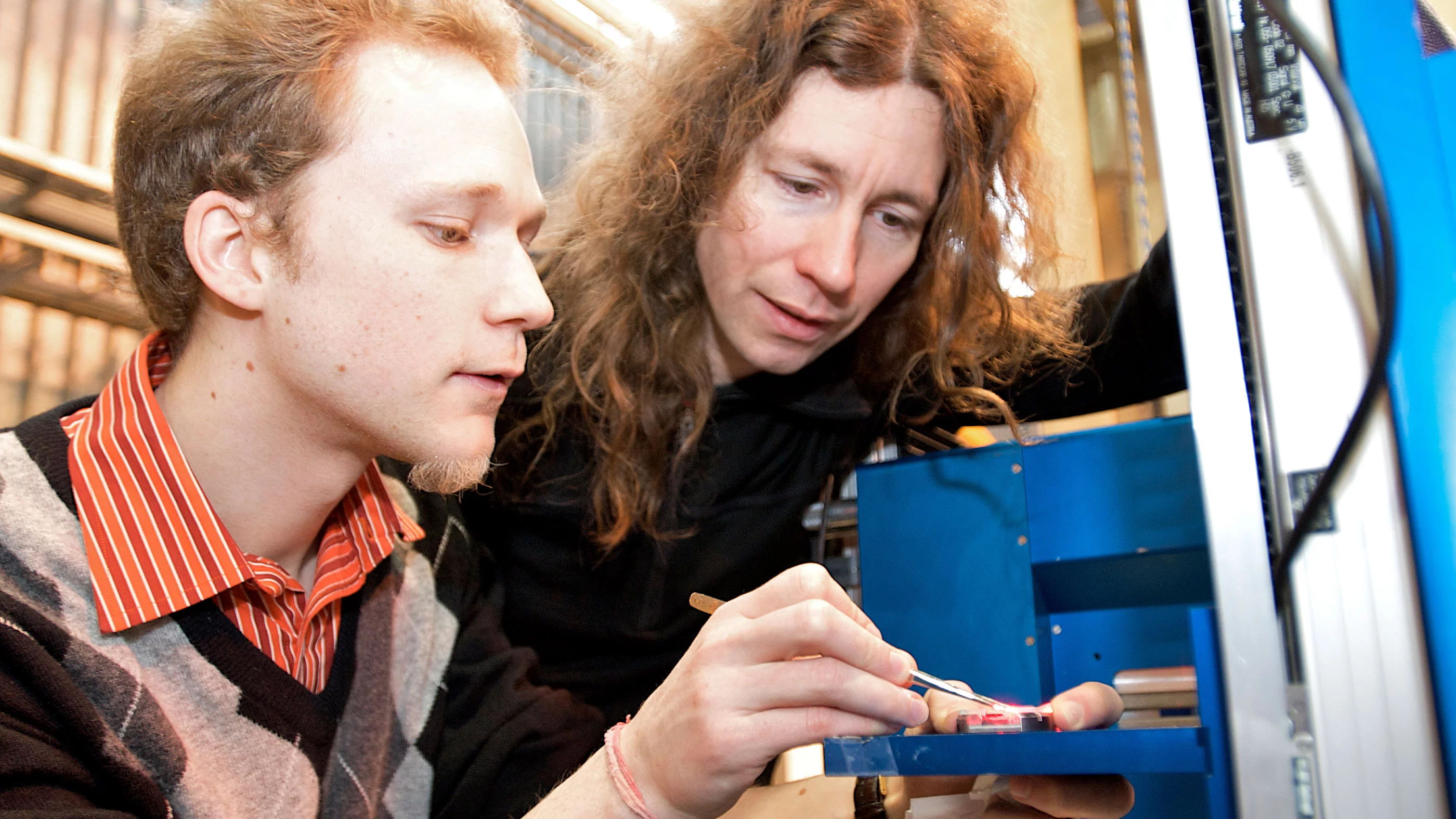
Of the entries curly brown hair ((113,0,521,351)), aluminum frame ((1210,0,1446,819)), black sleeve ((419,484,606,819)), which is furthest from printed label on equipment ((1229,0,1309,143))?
black sleeve ((419,484,606,819))

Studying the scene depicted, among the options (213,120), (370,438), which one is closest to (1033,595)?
(370,438)

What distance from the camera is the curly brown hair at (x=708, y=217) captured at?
1156 millimetres

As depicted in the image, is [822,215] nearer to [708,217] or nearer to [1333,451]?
[708,217]

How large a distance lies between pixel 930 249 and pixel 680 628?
552 millimetres

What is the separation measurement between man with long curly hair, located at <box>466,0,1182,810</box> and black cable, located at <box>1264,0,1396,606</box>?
2.07 feet

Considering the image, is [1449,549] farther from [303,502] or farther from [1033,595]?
[303,502]

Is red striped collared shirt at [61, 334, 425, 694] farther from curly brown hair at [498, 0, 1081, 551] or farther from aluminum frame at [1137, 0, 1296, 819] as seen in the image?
aluminum frame at [1137, 0, 1296, 819]

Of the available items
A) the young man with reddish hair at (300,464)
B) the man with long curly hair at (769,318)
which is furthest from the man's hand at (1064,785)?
the man with long curly hair at (769,318)

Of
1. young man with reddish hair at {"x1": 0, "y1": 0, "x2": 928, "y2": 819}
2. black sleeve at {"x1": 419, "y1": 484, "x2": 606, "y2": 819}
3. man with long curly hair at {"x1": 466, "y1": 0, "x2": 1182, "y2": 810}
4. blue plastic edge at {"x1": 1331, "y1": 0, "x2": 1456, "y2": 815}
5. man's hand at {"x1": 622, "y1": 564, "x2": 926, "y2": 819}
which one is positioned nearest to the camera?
blue plastic edge at {"x1": 1331, "y1": 0, "x2": 1456, "y2": 815}

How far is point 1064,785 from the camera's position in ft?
2.15

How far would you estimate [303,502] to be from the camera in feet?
3.03

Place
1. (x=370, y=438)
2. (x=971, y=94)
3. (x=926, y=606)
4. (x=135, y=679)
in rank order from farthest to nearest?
(x=971, y=94) → (x=926, y=606) → (x=370, y=438) → (x=135, y=679)

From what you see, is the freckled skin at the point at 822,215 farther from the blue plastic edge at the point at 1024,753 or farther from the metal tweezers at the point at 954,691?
the blue plastic edge at the point at 1024,753

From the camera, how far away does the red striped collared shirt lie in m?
0.78
